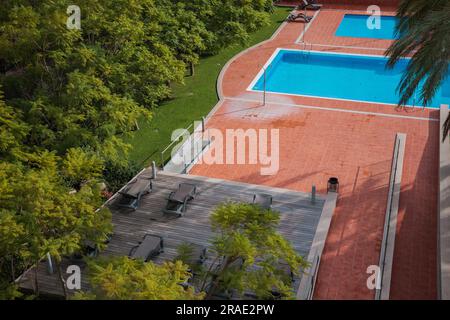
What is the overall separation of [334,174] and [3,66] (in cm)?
1646

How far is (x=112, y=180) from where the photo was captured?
62.8 feet

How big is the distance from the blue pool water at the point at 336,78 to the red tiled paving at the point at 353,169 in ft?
3.91

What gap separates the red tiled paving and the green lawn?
2.93 feet

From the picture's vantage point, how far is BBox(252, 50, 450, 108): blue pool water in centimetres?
2667

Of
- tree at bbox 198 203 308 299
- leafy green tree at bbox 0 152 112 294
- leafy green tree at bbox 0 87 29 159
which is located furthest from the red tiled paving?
leafy green tree at bbox 0 87 29 159

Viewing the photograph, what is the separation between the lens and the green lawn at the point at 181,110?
70.4 ft

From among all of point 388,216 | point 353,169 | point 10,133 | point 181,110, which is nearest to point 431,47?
point 388,216

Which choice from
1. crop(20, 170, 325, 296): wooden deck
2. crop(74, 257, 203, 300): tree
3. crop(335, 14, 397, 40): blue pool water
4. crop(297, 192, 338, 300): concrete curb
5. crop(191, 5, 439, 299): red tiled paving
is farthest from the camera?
crop(335, 14, 397, 40): blue pool water

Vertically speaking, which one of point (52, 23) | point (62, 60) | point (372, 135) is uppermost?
point (52, 23)

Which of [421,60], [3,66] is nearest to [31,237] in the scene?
[421,60]

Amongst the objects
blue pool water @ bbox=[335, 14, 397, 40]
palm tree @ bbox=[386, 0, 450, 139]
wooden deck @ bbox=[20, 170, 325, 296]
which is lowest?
wooden deck @ bbox=[20, 170, 325, 296]

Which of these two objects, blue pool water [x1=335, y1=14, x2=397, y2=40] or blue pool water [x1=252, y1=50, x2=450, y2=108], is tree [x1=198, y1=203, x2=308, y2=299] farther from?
blue pool water [x1=335, y1=14, x2=397, y2=40]

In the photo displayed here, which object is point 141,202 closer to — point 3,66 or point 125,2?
point 125,2
